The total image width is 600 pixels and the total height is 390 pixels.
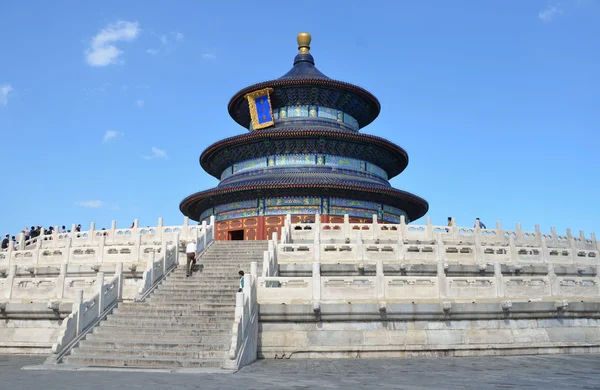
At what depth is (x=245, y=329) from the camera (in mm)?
12000

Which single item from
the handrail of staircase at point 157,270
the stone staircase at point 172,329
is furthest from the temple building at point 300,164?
the stone staircase at point 172,329

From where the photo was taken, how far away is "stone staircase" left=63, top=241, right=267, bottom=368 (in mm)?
11664

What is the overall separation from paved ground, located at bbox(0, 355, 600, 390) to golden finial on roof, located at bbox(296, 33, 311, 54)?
38265mm

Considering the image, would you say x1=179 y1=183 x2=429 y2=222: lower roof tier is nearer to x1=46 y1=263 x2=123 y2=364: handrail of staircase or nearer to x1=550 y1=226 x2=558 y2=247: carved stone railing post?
x1=550 y1=226 x2=558 y2=247: carved stone railing post

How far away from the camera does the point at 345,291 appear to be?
1355cm

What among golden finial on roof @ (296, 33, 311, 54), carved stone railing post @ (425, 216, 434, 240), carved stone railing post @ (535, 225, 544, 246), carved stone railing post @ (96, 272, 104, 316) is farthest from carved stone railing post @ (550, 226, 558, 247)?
golden finial on roof @ (296, 33, 311, 54)

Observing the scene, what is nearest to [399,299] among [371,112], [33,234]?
[33,234]

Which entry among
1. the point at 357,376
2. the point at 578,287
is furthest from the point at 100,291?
the point at 578,287

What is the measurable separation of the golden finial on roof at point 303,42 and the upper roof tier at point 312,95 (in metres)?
2.46

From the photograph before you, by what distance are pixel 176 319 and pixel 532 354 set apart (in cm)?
941

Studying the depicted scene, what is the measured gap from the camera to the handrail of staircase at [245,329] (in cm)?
1107

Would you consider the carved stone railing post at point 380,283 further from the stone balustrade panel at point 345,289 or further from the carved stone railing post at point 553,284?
the carved stone railing post at point 553,284

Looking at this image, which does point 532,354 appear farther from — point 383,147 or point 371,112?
point 371,112

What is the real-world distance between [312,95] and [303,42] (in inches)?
353
